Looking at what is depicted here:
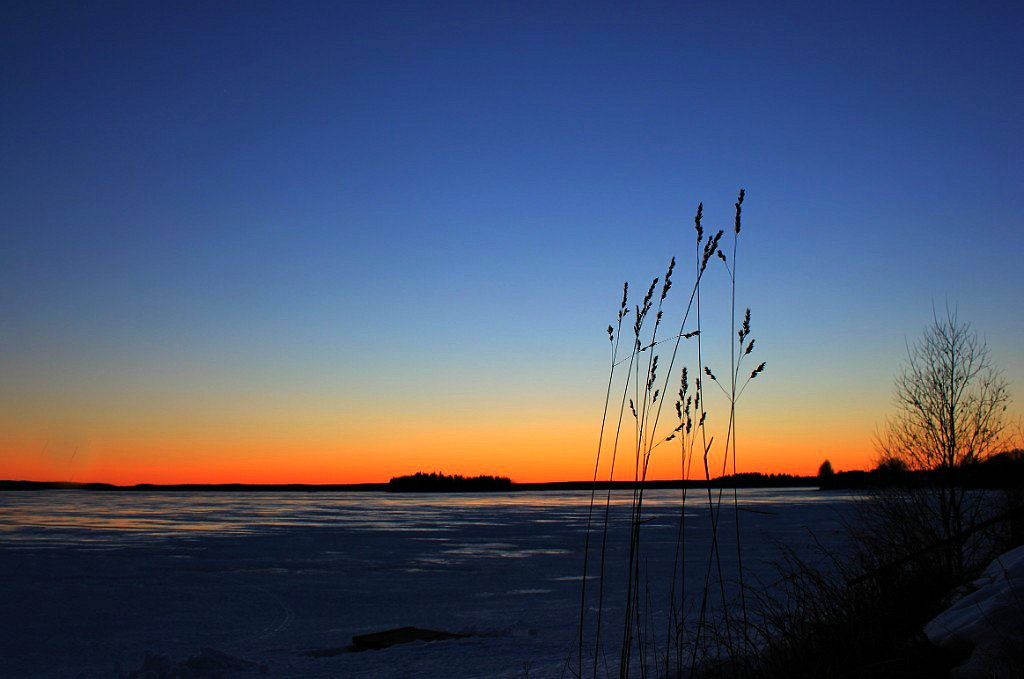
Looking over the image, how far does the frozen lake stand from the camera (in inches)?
260

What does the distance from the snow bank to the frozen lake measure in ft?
2.99

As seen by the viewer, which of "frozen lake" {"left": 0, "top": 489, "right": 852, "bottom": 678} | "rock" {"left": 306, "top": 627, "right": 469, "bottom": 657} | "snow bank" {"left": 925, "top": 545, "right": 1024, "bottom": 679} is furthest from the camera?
"rock" {"left": 306, "top": 627, "right": 469, "bottom": 657}

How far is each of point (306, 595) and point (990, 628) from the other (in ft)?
32.3

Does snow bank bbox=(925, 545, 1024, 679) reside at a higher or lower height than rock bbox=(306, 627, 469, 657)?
higher

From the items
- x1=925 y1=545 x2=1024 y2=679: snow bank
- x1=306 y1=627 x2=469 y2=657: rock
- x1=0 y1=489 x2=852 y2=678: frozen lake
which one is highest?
x1=925 y1=545 x2=1024 y2=679: snow bank

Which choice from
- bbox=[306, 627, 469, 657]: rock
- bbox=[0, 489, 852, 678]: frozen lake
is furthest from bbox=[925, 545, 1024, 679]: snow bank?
bbox=[306, 627, 469, 657]: rock

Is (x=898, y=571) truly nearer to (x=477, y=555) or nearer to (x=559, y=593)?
(x=559, y=593)

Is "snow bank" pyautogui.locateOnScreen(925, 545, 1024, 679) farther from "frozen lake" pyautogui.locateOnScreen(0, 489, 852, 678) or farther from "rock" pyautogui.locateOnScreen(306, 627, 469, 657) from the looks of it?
"rock" pyautogui.locateOnScreen(306, 627, 469, 657)

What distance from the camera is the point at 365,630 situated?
833 centimetres

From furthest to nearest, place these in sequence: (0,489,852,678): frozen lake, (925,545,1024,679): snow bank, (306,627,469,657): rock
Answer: (306,627,469,657): rock, (0,489,852,678): frozen lake, (925,545,1024,679): snow bank

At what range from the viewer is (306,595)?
35.8 feet

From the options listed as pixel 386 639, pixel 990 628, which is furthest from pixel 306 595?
pixel 990 628

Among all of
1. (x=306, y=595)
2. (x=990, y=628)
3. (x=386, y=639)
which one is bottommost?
(x=306, y=595)

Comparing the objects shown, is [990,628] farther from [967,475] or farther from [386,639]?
[967,475]
